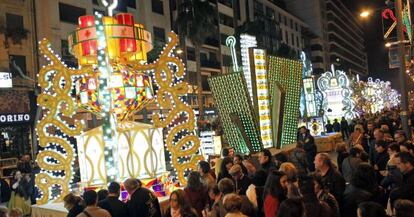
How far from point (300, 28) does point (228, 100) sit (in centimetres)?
7212

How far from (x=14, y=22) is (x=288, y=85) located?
16.8 meters

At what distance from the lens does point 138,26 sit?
31.9 feet

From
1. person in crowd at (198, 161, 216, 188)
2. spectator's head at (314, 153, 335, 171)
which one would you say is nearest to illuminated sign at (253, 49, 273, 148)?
person in crowd at (198, 161, 216, 188)

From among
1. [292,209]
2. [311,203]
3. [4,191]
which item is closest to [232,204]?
[292,209]

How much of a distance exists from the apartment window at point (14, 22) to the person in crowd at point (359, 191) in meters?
24.6

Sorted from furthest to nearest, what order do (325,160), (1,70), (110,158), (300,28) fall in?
(300,28) < (1,70) < (110,158) < (325,160)

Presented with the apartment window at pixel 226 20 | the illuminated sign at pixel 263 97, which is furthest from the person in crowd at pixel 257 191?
the apartment window at pixel 226 20

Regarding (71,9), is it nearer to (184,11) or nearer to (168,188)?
(184,11)

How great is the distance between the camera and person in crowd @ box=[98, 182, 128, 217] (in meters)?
6.12

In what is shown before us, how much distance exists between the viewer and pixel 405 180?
18.6 ft

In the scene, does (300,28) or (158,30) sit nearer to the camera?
(158,30)

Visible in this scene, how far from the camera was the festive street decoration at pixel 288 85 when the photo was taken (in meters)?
17.9

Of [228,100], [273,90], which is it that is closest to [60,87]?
[228,100]

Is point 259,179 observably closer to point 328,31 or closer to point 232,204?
point 232,204
